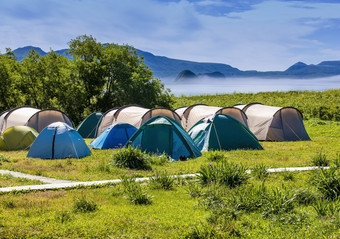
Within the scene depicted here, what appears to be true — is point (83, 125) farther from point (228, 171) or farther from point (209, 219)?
point (209, 219)

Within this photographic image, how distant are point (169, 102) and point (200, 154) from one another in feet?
80.1

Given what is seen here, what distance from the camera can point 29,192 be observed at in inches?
385

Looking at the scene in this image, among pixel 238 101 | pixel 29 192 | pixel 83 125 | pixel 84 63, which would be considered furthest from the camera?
pixel 238 101

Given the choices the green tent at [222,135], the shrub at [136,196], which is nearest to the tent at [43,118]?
the green tent at [222,135]

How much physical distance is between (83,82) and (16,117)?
1498 centimetres

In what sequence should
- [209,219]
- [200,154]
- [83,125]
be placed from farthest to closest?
1. [83,125]
2. [200,154]
3. [209,219]

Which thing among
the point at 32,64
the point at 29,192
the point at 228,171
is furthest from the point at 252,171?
the point at 32,64

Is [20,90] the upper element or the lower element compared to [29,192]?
upper

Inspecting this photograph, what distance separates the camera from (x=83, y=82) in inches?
1554

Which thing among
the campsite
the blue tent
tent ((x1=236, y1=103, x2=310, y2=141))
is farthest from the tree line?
the campsite

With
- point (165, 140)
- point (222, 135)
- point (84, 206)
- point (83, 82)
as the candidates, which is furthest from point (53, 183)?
point (83, 82)

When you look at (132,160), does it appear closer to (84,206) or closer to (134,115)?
(84,206)

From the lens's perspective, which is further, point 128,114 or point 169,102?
point 169,102

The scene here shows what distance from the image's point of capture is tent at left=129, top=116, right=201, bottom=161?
16250 millimetres
